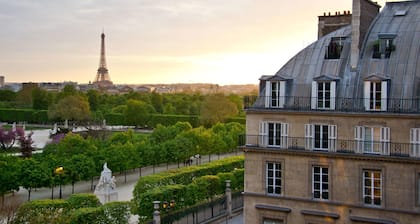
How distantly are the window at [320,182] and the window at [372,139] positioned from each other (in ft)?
7.36

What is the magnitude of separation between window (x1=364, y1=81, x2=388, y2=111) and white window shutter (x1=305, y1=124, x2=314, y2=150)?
10.0 feet

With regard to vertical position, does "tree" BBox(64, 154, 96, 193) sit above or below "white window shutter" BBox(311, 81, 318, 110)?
below

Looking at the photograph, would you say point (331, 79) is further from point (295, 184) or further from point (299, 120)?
point (295, 184)

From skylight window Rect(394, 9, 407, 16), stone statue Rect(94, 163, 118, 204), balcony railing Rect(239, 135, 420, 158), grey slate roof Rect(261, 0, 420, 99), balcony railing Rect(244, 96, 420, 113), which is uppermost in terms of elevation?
skylight window Rect(394, 9, 407, 16)

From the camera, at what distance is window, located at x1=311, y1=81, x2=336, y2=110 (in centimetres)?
2747

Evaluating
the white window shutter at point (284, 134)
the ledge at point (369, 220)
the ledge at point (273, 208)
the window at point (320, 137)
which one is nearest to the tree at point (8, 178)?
the ledge at point (273, 208)

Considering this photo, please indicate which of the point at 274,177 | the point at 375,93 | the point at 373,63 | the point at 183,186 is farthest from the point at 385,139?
the point at 183,186

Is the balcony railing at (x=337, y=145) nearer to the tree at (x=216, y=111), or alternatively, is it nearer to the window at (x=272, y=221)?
the window at (x=272, y=221)

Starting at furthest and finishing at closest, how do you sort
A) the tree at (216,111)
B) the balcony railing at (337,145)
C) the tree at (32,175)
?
the tree at (216,111)
the tree at (32,175)
the balcony railing at (337,145)

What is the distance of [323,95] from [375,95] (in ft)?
8.97

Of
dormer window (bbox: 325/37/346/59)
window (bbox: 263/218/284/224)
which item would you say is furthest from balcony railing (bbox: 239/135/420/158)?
dormer window (bbox: 325/37/346/59)

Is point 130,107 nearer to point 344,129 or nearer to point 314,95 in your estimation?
point 314,95

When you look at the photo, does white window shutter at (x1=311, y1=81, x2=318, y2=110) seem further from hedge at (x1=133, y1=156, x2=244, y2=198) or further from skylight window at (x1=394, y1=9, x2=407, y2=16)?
hedge at (x1=133, y1=156, x2=244, y2=198)

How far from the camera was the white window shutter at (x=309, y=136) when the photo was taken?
27.5 meters
